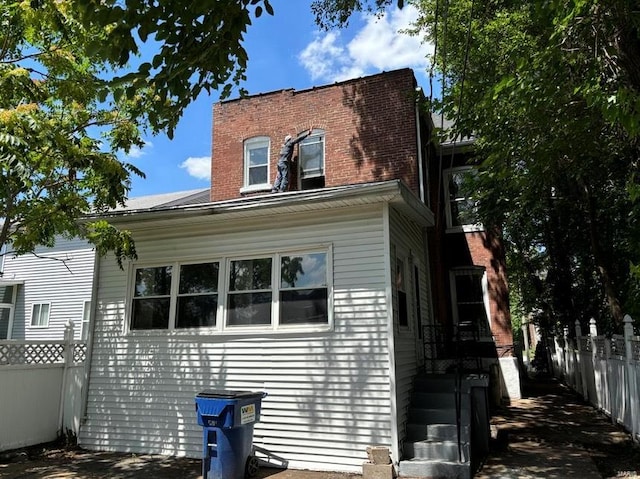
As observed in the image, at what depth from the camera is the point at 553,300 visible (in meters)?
19.6

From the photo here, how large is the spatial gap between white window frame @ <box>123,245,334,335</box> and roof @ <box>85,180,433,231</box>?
72 centimetres

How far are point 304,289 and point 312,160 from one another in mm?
5854

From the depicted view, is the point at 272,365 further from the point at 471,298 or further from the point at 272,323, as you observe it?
the point at 471,298

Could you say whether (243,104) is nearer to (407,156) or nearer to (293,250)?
(407,156)

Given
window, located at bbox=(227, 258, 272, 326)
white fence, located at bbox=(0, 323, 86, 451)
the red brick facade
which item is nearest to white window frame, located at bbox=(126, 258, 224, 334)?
window, located at bbox=(227, 258, 272, 326)

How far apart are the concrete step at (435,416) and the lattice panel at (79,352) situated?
21.7 feet

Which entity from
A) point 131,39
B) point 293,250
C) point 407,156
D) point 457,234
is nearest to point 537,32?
point 407,156

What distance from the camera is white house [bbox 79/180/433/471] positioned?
7266 millimetres

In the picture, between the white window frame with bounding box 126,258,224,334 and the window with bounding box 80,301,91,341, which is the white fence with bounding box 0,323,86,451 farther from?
the window with bounding box 80,301,91,341

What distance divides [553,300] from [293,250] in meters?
15.4

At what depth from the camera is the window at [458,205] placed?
1356cm

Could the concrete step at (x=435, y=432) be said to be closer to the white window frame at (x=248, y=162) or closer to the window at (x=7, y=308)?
the white window frame at (x=248, y=162)

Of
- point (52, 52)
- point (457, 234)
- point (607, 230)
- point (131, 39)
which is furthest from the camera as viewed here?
point (607, 230)

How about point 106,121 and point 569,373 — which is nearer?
point 106,121
